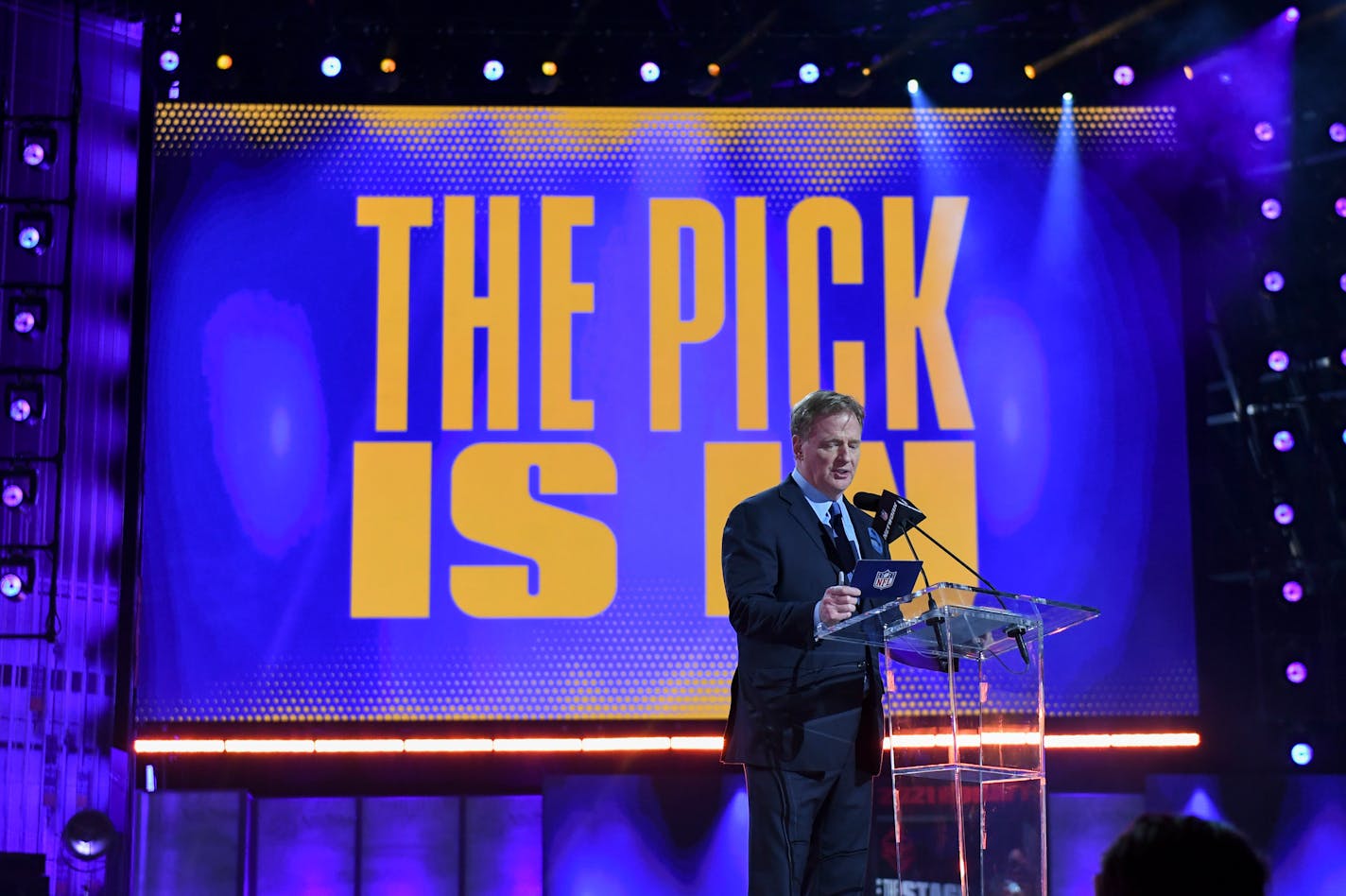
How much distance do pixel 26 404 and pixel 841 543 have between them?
3774mm

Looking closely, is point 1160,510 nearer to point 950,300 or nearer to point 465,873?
point 950,300

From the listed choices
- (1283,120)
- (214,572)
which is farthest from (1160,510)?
(214,572)

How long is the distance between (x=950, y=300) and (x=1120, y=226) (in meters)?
0.82

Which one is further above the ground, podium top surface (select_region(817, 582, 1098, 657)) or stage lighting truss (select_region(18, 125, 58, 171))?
stage lighting truss (select_region(18, 125, 58, 171))

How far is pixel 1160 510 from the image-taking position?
655cm

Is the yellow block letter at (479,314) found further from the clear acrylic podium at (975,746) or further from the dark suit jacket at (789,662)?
the clear acrylic podium at (975,746)

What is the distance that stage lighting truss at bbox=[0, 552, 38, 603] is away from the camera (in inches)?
240

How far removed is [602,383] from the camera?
260 inches

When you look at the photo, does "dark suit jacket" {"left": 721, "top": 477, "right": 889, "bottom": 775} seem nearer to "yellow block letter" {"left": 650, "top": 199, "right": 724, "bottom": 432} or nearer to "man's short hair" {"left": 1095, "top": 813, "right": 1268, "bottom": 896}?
"man's short hair" {"left": 1095, "top": 813, "right": 1268, "bottom": 896}

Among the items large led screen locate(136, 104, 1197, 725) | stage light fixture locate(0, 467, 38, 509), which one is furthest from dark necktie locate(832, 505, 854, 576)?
stage light fixture locate(0, 467, 38, 509)

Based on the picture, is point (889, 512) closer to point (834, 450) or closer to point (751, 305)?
point (834, 450)

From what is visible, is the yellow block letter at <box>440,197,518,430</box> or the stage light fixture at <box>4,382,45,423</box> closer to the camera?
the stage light fixture at <box>4,382,45,423</box>

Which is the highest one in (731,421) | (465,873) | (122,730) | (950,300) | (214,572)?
(950,300)

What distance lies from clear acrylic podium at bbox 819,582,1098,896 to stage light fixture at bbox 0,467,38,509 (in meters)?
3.82
